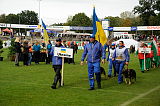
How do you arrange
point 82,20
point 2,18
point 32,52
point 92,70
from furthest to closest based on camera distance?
point 2,18, point 82,20, point 32,52, point 92,70

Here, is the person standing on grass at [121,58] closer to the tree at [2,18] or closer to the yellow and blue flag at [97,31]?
the yellow and blue flag at [97,31]

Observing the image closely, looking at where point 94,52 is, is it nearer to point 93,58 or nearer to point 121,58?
point 93,58

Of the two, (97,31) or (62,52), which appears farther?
(97,31)

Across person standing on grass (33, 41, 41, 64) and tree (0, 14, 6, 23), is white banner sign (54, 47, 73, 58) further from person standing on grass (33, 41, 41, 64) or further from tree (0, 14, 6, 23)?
tree (0, 14, 6, 23)

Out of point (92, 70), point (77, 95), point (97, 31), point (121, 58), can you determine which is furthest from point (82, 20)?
point (77, 95)

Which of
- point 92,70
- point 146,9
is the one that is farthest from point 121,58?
point 146,9

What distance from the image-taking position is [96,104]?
820 cm

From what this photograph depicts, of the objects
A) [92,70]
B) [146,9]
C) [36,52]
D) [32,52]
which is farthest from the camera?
[146,9]

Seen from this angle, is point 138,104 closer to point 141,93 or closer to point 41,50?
point 141,93

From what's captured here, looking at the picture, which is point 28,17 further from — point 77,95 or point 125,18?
point 77,95

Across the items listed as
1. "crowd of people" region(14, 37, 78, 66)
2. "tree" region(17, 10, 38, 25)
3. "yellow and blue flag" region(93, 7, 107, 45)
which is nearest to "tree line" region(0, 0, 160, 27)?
"tree" region(17, 10, 38, 25)

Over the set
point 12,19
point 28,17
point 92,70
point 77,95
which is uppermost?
point 28,17

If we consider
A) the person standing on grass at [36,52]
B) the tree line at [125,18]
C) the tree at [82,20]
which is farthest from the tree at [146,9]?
the person standing on grass at [36,52]

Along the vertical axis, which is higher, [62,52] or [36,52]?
[62,52]
